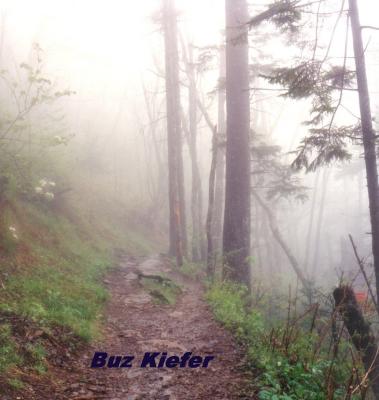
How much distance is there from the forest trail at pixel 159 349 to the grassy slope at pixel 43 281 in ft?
1.44

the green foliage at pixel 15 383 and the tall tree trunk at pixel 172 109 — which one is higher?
the tall tree trunk at pixel 172 109

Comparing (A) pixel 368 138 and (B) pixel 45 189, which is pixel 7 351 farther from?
(B) pixel 45 189

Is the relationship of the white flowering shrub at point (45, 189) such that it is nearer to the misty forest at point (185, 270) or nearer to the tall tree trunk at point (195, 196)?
the misty forest at point (185, 270)

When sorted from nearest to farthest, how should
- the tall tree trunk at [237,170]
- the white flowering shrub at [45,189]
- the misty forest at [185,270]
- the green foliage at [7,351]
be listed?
the green foliage at [7,351], the misty forest at [185,270], the white flowering shrub at [45,189], the tall tree trunk at [237,170]

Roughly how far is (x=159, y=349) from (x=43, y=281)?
283 centimetres

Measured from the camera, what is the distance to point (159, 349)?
657cm

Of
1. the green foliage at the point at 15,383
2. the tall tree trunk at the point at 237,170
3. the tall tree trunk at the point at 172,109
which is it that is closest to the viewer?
the green foliage at the point at 15,383

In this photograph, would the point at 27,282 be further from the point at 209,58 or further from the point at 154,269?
the point at 209,58

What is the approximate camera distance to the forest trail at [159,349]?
506cm

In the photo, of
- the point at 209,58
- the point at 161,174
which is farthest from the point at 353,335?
the point at 161,174

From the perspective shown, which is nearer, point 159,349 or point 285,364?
point 285,364

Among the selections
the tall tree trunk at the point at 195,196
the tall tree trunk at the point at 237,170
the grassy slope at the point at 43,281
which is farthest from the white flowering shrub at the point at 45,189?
the tall tree trunk at the point at 195,196

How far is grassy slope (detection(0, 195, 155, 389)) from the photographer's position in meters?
5.52

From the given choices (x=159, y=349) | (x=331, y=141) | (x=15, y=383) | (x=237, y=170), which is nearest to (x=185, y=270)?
(x=237, y=170)
